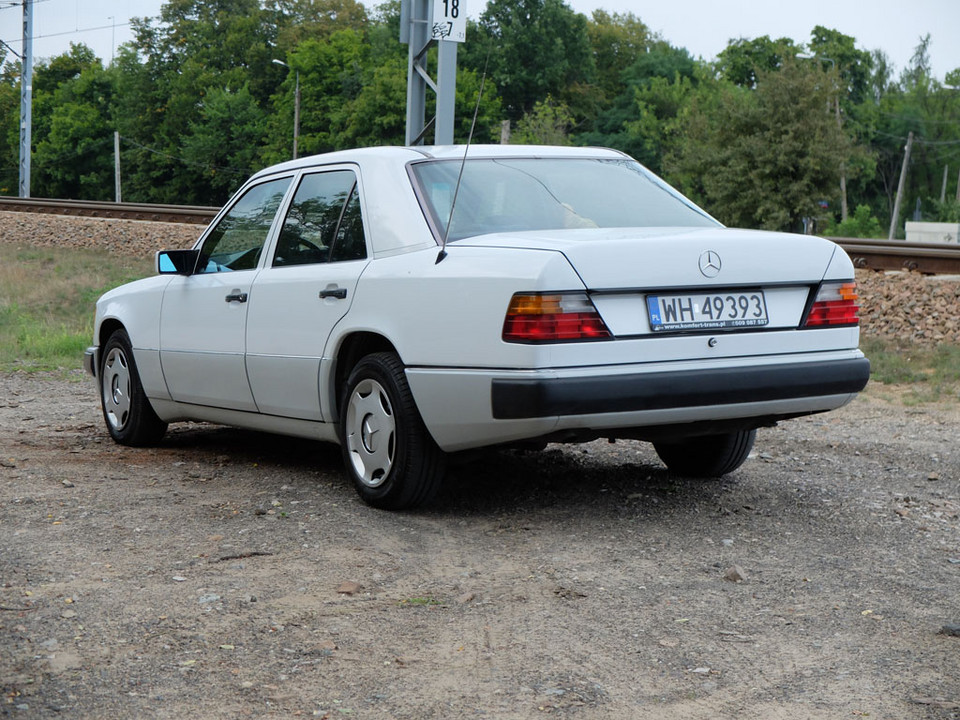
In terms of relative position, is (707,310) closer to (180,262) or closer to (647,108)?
Result: (180,262)

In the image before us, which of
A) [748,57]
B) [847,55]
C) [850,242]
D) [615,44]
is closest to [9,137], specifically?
[615,44]

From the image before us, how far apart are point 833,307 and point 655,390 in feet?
3.27

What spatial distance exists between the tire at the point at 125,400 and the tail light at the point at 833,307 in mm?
3870

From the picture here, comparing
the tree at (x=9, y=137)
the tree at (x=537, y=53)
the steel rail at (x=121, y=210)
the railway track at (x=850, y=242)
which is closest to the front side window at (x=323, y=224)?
the railway track at (x=850, y=242)

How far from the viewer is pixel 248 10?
87.2 m

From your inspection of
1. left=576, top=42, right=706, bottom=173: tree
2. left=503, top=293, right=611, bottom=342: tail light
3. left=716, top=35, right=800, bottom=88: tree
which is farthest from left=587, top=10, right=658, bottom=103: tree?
left=503, top=293, right=611, bottom=342: tail light

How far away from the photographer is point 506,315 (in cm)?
468

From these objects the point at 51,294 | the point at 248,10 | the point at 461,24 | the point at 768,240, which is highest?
the point at 248,10

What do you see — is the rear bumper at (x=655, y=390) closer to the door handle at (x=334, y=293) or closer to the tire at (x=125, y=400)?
the door handle at (x=334, y=293)

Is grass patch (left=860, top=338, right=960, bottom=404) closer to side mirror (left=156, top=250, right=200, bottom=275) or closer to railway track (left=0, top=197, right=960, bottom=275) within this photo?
railway track (left=0, top=197, right=960, bottom=275)

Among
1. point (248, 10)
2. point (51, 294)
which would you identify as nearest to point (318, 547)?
point (51, 294)

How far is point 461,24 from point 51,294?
11.1m

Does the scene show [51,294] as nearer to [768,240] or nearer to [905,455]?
[905,455]

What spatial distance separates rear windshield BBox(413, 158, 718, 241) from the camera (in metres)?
5.31
